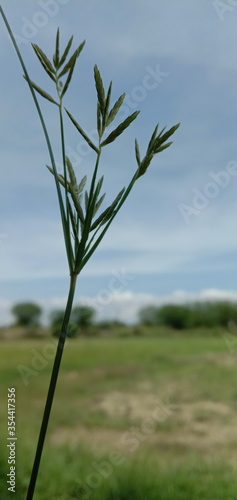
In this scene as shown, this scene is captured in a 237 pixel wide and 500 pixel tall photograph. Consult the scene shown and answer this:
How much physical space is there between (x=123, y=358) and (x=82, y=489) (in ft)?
6.57

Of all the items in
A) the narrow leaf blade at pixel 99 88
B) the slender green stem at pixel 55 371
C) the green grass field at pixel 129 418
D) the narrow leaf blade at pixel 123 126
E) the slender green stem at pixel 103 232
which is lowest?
the green grass field at pixel 129 418

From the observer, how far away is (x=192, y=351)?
4625 millimetres

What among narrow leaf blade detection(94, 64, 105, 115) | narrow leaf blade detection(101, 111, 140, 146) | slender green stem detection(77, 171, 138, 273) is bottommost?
slender green stem detection(77, 171, 138, 273)

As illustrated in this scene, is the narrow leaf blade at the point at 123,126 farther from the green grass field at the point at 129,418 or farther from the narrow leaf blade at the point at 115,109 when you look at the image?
the green grass field at the point at 129,418

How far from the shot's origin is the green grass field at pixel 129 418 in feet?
8.45

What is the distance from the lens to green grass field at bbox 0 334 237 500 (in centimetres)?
257

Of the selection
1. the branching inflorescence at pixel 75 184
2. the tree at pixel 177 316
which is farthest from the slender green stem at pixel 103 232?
the tree at pixel 177 316

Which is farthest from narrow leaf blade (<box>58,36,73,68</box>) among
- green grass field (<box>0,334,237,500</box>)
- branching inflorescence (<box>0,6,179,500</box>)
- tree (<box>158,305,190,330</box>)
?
tree (<box>158,305,190,330</box>)

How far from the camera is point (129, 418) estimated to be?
359cm

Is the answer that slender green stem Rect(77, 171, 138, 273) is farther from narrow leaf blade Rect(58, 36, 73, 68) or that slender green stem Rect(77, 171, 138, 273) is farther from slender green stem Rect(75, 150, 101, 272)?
narrow leaf blade Rect(58, 36, 73, 68)

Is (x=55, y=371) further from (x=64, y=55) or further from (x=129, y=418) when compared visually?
(x=129, y=418)

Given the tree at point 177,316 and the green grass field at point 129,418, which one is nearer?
the green grass field at point 129,418

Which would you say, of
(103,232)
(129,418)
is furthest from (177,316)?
(103,232)

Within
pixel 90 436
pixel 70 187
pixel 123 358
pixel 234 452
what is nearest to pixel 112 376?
pixel 123 358
